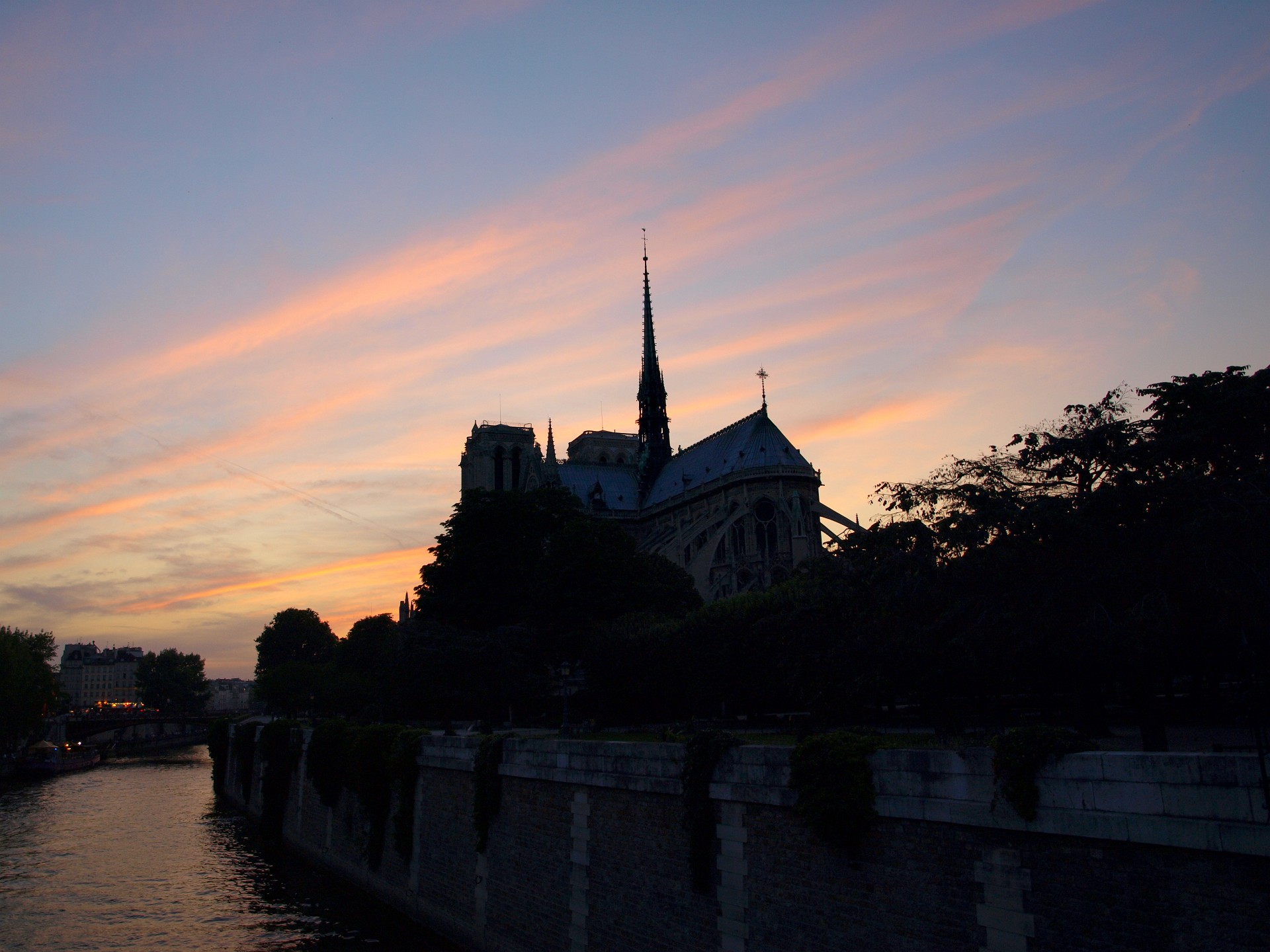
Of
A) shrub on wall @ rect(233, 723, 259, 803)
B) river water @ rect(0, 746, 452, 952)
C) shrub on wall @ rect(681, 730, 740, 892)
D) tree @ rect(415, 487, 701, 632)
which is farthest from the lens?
tree @ rect(415, 487, 701, 632)

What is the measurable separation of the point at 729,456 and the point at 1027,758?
85020 mm

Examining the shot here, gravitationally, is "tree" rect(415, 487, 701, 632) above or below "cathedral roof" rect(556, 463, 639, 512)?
below

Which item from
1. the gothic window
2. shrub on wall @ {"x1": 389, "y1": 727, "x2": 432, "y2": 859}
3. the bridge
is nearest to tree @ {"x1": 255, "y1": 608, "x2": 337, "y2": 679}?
the bridge

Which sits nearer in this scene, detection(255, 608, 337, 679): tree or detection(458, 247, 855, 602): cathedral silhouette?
detection(458, 247, 855, 602): cathedral silhouette

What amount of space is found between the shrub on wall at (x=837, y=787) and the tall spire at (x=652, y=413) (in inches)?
3905

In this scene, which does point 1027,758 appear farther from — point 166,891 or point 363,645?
point 363,645

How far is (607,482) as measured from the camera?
11444 cm

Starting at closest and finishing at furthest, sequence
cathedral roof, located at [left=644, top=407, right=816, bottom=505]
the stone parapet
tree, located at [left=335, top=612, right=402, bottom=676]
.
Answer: the stone parapet, cathedral roof, located at [left=644, top=407, right=816, bottom=505], tree, located at [left=335, top=612, right=402, bottom=676]

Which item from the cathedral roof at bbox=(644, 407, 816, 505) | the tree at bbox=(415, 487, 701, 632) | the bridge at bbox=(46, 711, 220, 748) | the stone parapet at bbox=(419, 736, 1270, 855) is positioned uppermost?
the cathedral roof at bbox=(644, 407, 816, 505)

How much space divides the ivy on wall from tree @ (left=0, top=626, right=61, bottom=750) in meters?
69.9

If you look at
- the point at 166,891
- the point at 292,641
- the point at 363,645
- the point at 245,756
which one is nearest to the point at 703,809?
the point at 166,891

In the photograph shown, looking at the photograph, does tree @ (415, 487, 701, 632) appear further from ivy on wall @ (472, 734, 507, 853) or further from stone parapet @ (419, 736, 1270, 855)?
stone parapet @ (419, 736, 1270, 855)

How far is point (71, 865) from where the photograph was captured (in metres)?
36.2

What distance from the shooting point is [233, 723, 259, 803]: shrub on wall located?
4962cm
